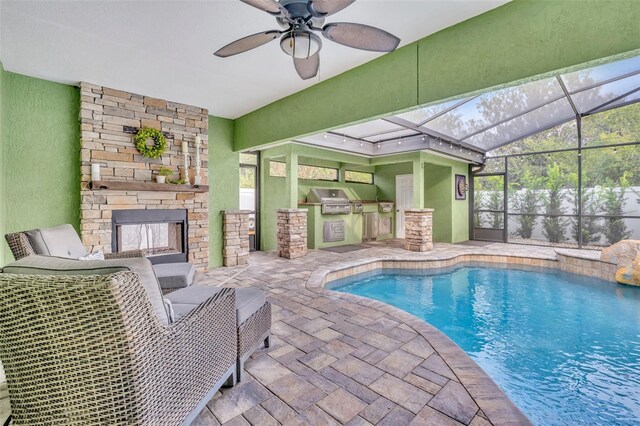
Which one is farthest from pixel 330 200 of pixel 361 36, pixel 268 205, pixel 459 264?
pixel 361 36

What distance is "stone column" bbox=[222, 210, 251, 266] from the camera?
533 centimetres

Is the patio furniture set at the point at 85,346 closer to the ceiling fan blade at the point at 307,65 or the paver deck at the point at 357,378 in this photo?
the paver deck at the point at 357,378

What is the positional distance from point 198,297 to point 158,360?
2.83ft

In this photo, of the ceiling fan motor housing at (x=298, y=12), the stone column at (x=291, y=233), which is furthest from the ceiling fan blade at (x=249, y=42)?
the stone column at (x=291, y=233)

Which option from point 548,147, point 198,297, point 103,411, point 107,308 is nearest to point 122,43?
point 198,297

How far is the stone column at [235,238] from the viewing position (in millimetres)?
5332

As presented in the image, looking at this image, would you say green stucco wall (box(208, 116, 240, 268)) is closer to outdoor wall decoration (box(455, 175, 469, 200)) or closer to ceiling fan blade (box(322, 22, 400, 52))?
ceiling fan blade (box(322, 22, 400, 52))

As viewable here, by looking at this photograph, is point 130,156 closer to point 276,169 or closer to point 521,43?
point 276,169

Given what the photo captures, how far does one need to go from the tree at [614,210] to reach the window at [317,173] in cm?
658

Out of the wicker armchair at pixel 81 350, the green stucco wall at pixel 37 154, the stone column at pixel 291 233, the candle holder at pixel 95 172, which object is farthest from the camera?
the stone column at pixel 291 233

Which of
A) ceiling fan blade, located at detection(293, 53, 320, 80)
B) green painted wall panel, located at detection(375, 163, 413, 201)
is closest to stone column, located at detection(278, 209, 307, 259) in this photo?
ceiling fan blade, located at detection(293, 53, 320, 80)

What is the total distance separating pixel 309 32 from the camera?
1963mm

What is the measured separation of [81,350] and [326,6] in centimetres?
202

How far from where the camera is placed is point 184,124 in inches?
186
